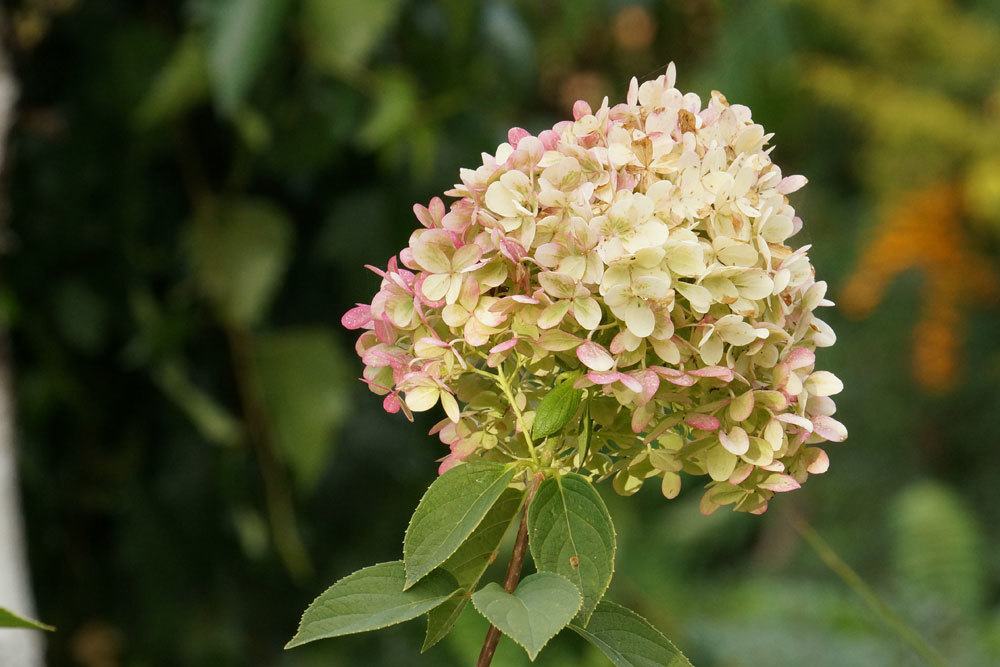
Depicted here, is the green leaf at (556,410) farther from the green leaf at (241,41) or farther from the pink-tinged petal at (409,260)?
the green leaf at (241,41)

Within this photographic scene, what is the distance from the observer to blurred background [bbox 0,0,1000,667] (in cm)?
113

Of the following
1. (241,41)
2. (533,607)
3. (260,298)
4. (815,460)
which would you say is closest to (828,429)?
(815,460)

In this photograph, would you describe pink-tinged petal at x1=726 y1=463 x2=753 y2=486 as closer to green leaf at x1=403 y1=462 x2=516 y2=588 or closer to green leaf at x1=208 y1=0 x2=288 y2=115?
green leaf at x1=403 y1=462 x2=516 y2=588

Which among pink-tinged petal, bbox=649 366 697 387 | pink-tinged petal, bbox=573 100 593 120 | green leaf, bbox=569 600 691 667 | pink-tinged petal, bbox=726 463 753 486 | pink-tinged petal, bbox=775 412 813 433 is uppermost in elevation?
pink-tinged petal, bbox=573 100 593 120

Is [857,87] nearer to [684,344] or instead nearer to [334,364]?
[334,364]

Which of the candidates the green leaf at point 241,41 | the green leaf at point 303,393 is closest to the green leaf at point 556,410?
the green leaf at point 241,41

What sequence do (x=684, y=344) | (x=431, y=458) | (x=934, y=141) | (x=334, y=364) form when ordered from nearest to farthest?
(x=684, y=344) → (x=334, y=364) → (x=431, y=458) → (x=934, y=141)

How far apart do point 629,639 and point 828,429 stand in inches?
3.6

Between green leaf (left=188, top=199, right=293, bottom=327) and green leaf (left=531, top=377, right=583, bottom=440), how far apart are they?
825mm

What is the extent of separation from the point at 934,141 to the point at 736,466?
1.72 meters

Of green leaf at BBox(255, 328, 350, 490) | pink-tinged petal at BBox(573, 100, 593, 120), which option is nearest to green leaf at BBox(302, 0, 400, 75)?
green leaf at BBox(255, 328, 350, 490)

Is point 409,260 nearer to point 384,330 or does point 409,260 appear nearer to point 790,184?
point 384,330

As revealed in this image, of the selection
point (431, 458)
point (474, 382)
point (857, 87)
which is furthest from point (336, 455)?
point (857, 87)

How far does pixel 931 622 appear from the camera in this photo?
58.6 inches
